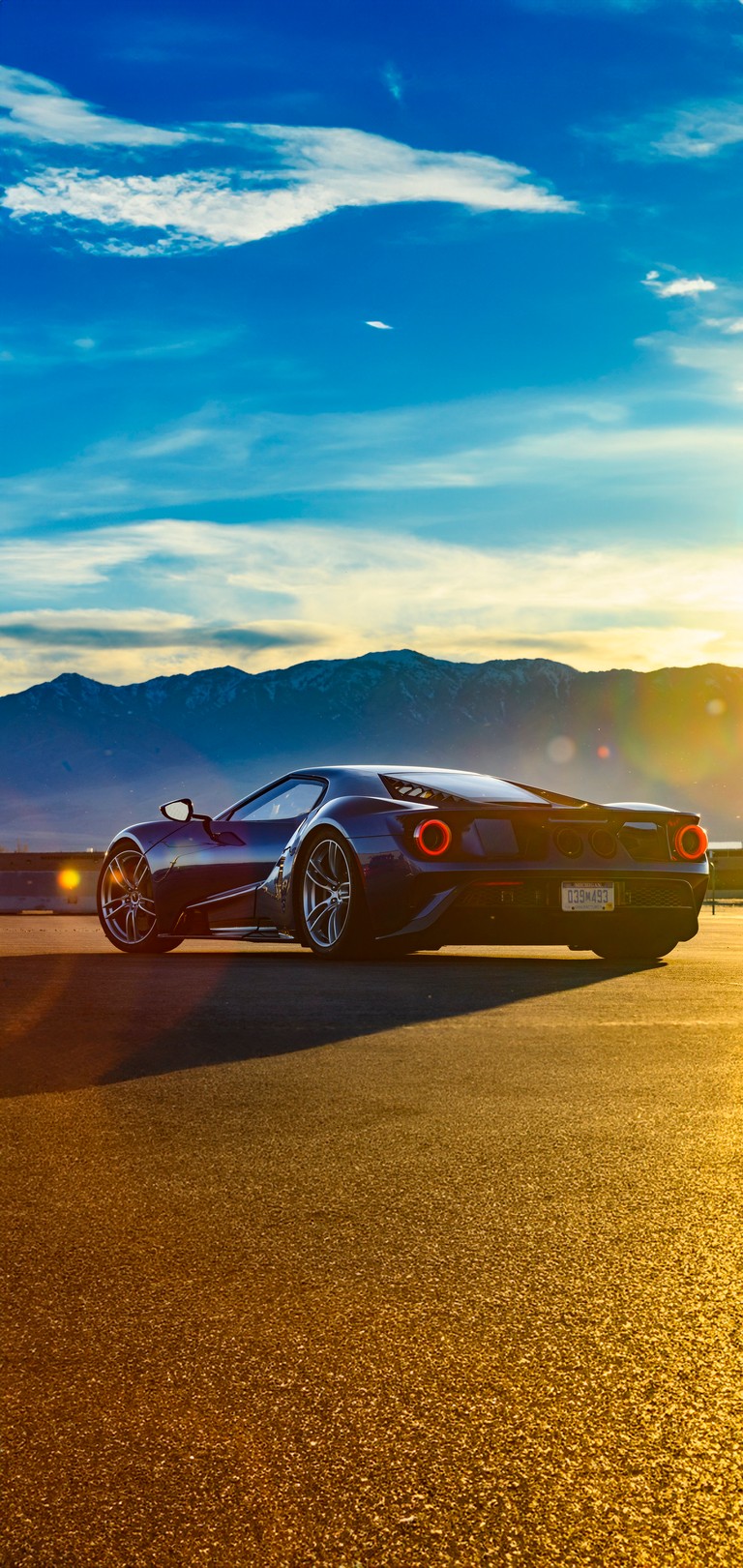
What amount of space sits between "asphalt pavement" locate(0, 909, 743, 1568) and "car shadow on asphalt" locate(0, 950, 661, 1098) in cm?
9

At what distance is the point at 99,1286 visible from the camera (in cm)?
304

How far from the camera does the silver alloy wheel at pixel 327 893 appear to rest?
9547 millimetres

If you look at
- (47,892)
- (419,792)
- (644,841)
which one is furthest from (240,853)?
(47,892)

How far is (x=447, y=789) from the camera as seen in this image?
9625mm

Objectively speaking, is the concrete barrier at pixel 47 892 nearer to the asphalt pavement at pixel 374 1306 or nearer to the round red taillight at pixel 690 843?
the round red taillight at pixel 690 843

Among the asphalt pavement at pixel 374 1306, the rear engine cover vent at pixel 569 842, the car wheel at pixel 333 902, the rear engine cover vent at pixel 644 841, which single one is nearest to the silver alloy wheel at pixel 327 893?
the car wheel at pixel 333 902

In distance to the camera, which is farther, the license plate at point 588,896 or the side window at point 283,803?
the side window at point 283,803

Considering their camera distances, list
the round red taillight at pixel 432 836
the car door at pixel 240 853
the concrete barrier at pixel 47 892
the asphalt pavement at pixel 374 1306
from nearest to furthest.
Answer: the asphalt pavement at pixel 374 1306, the round red taillight at pixel 432 836, the car door at pixel 240 853, the concrete barrier at pixel 47 892

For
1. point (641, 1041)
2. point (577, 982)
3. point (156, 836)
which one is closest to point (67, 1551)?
point (641, 1041)

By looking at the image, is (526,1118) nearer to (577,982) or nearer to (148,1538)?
(148,1538)

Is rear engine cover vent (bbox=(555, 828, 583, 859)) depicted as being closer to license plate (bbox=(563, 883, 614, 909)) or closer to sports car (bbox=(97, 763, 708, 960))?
sports car (bbox=(97, 763, 708, 960))

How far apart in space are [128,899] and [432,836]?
3.26m

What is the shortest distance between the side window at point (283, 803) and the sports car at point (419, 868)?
0.02 meters

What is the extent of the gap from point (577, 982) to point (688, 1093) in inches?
145
